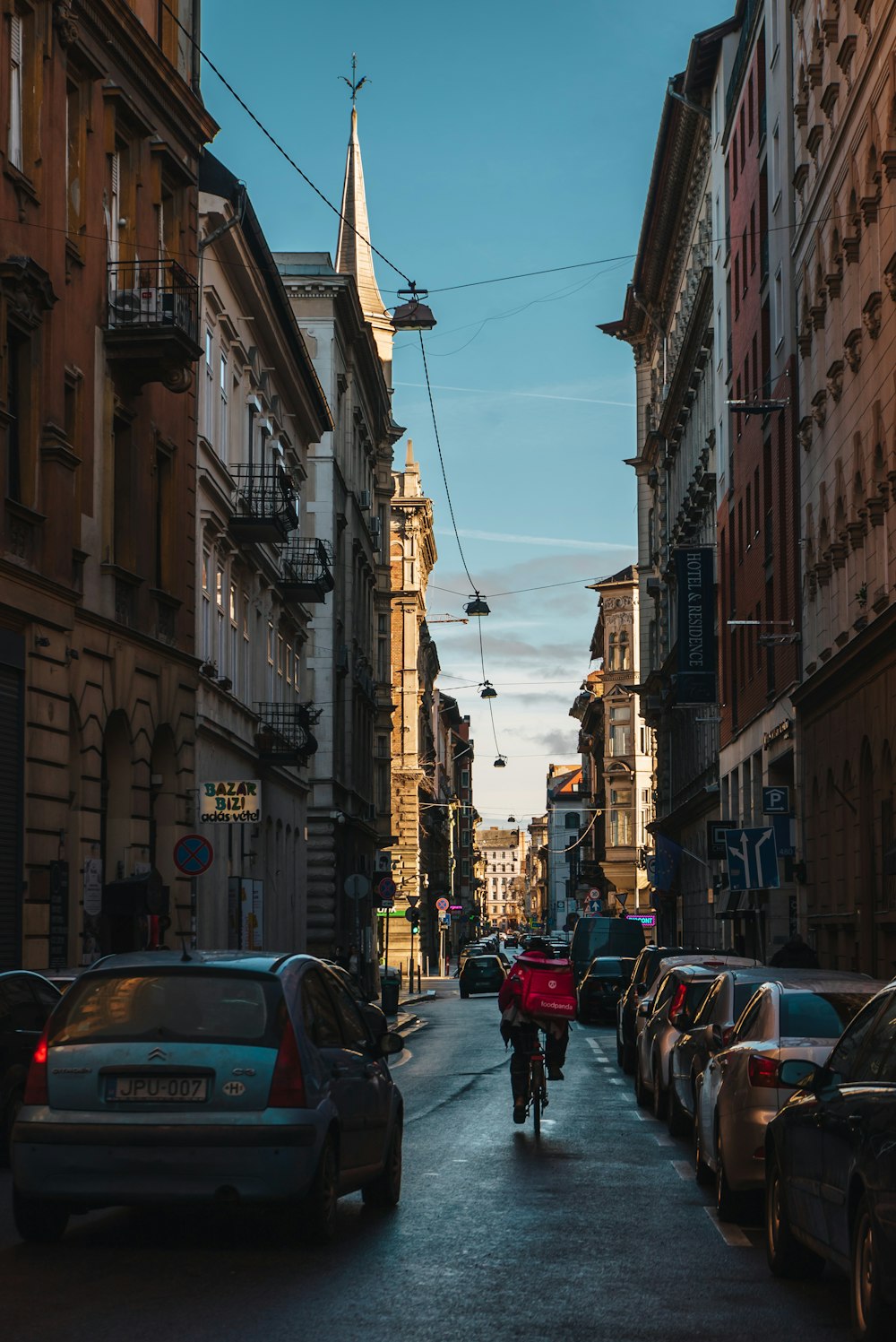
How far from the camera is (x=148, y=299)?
2855 cm

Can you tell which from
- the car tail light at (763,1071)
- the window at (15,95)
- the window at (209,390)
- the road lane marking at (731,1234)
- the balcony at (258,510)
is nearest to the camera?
the road lane marking at (731,1234)

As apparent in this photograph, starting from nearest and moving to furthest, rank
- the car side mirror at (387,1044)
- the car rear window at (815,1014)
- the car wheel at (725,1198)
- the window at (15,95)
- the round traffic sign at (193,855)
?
1. the car rear window at (815,1014)
2. the car wheel at (725,1198)
3. the car side mirror at (387,1044)
4. the window at (15,95)
5. the round traffic sign at (193,855)

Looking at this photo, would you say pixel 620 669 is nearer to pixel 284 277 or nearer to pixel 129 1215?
pixel 284 277

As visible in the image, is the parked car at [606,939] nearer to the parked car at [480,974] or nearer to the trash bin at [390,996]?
the parked car at [480,974]

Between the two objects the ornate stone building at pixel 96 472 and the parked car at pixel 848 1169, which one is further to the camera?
the ornate stone building at pixel 96 472

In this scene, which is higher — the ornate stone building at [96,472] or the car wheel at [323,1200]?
the ornate stone building at [96,472]

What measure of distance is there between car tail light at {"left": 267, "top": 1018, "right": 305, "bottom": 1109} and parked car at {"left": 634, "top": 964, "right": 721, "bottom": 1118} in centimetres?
771

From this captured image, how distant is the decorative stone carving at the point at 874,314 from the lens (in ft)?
93.1

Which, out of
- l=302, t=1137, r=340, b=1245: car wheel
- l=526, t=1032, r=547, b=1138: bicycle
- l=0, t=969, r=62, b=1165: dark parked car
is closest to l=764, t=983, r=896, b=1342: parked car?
l=302, t=1137, r=340, b=1245: car wheel

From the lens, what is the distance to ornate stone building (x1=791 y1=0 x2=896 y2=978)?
28188 mm

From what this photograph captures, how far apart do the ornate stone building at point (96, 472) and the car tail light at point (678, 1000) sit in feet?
26.3

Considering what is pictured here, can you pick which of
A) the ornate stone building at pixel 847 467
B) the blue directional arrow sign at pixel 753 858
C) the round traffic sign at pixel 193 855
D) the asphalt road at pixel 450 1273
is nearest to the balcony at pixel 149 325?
the round traffic sign at pixel 193 855

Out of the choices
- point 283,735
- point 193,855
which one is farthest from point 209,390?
point 193,855

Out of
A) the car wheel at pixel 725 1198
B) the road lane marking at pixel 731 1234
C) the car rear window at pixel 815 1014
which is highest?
the car rear window at pixel 815 1014
